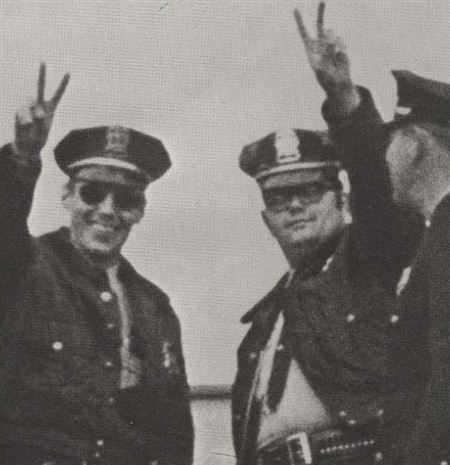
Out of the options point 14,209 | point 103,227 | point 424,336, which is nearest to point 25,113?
point 14,209

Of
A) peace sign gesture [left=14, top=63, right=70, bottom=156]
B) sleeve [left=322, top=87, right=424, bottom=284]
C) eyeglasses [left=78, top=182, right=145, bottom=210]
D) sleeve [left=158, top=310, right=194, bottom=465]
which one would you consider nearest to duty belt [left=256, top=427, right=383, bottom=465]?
sleeve [left=158, top=310, right=194, bottom=465]

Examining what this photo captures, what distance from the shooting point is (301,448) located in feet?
9.90

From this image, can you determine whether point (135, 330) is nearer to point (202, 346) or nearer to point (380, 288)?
point (202, 346)

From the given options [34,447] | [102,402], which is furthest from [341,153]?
[34,447]

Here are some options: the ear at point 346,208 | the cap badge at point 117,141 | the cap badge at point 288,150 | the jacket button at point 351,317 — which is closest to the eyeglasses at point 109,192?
the cap badge at point 117,141

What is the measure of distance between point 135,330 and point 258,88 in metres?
→ 1.04

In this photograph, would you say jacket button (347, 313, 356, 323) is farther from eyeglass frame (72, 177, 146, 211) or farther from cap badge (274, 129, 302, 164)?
eyeglass frame (72, 177, 146, 211)

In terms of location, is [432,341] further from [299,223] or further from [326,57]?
[326,57]

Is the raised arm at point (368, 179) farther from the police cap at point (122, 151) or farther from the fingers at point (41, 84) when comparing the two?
the fingers at point (41, 84)

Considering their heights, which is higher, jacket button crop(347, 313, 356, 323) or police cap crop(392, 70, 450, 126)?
police cap crop(392, 70, 450, 126)

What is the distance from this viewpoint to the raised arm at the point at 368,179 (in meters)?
3.21

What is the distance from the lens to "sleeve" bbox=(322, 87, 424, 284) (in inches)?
126

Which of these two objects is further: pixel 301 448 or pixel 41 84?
pixel 41 84

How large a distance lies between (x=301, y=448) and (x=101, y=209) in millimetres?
1129
